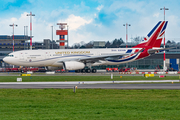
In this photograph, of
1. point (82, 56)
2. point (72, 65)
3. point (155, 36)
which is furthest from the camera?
point (155, 36)

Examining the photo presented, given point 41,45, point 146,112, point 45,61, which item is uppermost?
point 41,45

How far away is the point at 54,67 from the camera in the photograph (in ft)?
165

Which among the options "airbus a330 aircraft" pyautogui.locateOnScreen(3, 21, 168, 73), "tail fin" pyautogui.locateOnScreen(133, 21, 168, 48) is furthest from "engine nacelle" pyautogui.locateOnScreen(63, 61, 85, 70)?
"tail fin" pyautogui.locateOnScreen(133, 21, 168, 48)

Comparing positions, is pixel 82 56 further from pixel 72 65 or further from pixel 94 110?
pixel 94 110

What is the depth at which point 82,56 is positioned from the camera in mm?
49438

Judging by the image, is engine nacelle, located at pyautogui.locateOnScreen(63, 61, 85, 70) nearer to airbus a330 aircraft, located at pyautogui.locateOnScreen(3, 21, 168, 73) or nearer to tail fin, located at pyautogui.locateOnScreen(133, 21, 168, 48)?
airbus a330 aircraft, located at pyautogui.locateOnScreen(3, 21, 168, 73)

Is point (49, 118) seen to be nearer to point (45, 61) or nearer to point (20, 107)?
point (20, 107)

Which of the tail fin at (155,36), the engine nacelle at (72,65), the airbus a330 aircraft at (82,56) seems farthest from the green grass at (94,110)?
the tail fin at (155,36)

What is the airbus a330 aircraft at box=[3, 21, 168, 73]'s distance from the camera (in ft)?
156

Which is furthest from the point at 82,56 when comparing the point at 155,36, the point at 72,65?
the point at 155,36

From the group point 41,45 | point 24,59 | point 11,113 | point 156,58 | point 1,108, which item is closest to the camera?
point 11,113

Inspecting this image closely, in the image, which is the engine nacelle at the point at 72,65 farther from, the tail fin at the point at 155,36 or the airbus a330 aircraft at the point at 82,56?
the tail fin at the point at 155,36

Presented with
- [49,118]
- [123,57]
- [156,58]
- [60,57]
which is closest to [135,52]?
Result: [123,57]

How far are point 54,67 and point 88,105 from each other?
37542 millimetres
